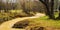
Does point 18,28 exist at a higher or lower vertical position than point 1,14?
lower

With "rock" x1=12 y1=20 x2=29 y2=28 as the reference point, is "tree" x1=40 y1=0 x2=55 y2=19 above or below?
above

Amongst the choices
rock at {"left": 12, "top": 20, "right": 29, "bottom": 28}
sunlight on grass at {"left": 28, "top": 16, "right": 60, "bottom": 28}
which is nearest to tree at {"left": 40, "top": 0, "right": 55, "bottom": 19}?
sunlight on grass at {"left": 28, "top": 16, "right": 60, "bottom": 28}

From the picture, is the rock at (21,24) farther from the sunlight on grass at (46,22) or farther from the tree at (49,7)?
the tree at (49,7)

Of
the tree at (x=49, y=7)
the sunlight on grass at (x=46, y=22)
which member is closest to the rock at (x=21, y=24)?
the sunlight on grass at (x=46, y=22)

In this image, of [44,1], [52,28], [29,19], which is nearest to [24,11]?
[29,19]

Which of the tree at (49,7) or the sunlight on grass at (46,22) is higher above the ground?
the tree at (49,7)

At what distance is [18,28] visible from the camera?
2379 mm

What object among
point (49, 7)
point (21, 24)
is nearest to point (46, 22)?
Answer: point (49, 7)

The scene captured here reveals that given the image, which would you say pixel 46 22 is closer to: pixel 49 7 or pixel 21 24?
pixel 49 7

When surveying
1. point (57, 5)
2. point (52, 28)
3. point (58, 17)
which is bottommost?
point (52, 28)

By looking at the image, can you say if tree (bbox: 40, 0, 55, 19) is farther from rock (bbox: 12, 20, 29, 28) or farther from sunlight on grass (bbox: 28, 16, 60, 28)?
rock (bbox: 12, 20, 29, 28)

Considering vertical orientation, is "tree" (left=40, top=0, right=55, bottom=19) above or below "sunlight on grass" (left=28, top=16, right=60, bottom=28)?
above

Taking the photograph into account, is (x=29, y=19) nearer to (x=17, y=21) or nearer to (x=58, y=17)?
(x=17, y=21)

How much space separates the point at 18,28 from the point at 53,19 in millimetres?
521
